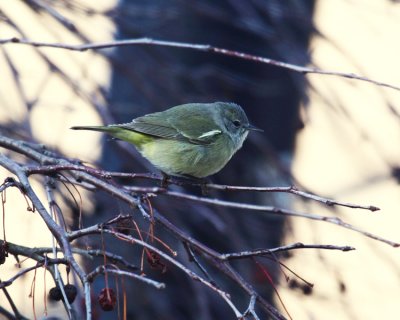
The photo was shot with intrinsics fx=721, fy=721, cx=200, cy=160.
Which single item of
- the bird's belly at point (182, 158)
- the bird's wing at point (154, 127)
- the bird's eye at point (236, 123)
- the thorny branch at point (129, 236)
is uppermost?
the bird's eye at point (236, 123)

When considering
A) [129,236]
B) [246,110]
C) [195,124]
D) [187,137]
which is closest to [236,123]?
[195,124]

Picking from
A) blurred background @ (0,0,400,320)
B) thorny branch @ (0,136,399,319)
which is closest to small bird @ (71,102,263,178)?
blurred background @ (0,0,400,320)

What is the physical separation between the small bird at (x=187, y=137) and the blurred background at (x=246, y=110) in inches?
5.3

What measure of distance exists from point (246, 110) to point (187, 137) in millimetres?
1445

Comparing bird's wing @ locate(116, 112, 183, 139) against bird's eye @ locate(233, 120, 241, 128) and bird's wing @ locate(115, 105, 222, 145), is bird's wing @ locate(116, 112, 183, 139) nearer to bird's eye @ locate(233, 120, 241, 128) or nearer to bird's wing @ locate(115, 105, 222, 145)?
bird's wing @ locate(115, 105, 222, 145)

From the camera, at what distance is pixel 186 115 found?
177 inches

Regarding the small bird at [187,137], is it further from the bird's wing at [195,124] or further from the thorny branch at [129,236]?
the thorny branch at [129,236]

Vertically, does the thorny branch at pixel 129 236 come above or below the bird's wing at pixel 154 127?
below

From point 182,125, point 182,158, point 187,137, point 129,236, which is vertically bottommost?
point 129,236

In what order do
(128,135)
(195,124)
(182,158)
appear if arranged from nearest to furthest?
1. (128,135)
2. (182,158)
3. (195,124)

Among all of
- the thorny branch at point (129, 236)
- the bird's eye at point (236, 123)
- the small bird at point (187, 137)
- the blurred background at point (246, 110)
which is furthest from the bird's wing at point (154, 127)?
the thorny branch at point (129, 236)

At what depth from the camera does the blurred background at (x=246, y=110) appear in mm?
4234

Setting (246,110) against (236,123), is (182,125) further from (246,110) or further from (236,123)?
(246,110)

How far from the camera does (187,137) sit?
4.35m
